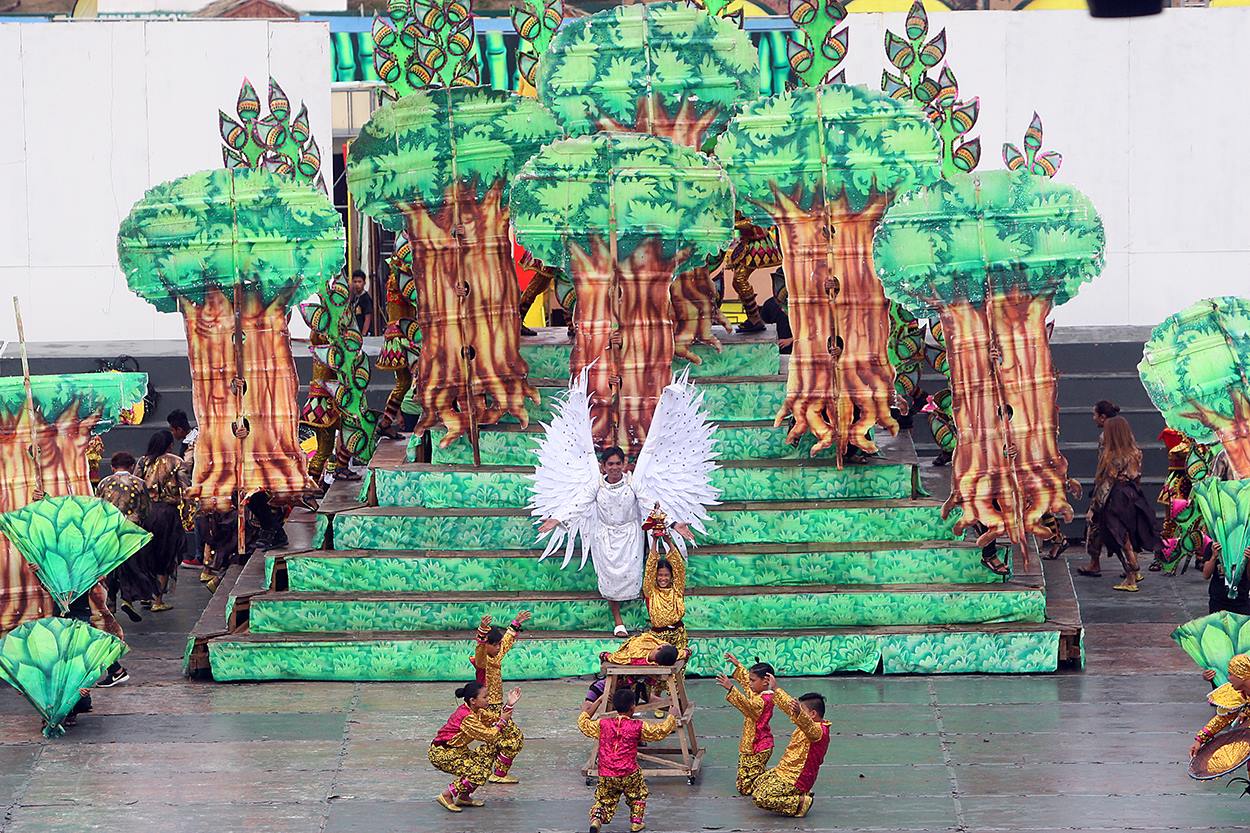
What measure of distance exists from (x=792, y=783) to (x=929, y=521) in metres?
3.65

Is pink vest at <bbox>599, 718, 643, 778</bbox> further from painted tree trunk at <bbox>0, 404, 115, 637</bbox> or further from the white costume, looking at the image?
painted tree trunk at <bbox>0, 404, 115, 637</bbox>

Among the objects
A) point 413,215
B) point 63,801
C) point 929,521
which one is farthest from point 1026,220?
point 63,801

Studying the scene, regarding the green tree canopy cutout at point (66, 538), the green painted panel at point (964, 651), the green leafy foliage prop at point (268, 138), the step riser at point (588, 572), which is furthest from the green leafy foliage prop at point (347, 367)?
the green painted panel at point (964, 651)

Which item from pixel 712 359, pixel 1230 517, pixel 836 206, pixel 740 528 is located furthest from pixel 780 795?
pixel 712 359

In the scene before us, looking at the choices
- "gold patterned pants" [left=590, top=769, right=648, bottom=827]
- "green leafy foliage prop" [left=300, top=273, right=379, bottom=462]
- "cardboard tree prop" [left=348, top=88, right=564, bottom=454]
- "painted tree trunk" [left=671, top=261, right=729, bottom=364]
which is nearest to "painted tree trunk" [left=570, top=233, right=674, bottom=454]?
"cardboard tree prop" [left=348, top=88, right=564, bottom=454]

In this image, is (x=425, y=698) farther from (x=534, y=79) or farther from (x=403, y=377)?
(x=534, y=79)

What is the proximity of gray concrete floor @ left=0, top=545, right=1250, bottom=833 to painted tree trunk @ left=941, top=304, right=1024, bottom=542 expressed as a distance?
3.43ft

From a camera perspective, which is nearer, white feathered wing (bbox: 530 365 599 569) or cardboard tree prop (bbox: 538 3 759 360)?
white feathered wing (bbox: 530 365 599 569)

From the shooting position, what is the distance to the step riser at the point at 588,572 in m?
14.9

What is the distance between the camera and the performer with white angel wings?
14.2 metres

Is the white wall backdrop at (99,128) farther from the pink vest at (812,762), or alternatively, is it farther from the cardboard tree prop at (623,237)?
the pink vest at (812,762)

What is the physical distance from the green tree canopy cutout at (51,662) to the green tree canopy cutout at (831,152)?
16.9 ft

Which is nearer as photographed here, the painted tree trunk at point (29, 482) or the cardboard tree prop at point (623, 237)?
the painted tree trunk at point (29, 482)

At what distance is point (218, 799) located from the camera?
12.4 meters
